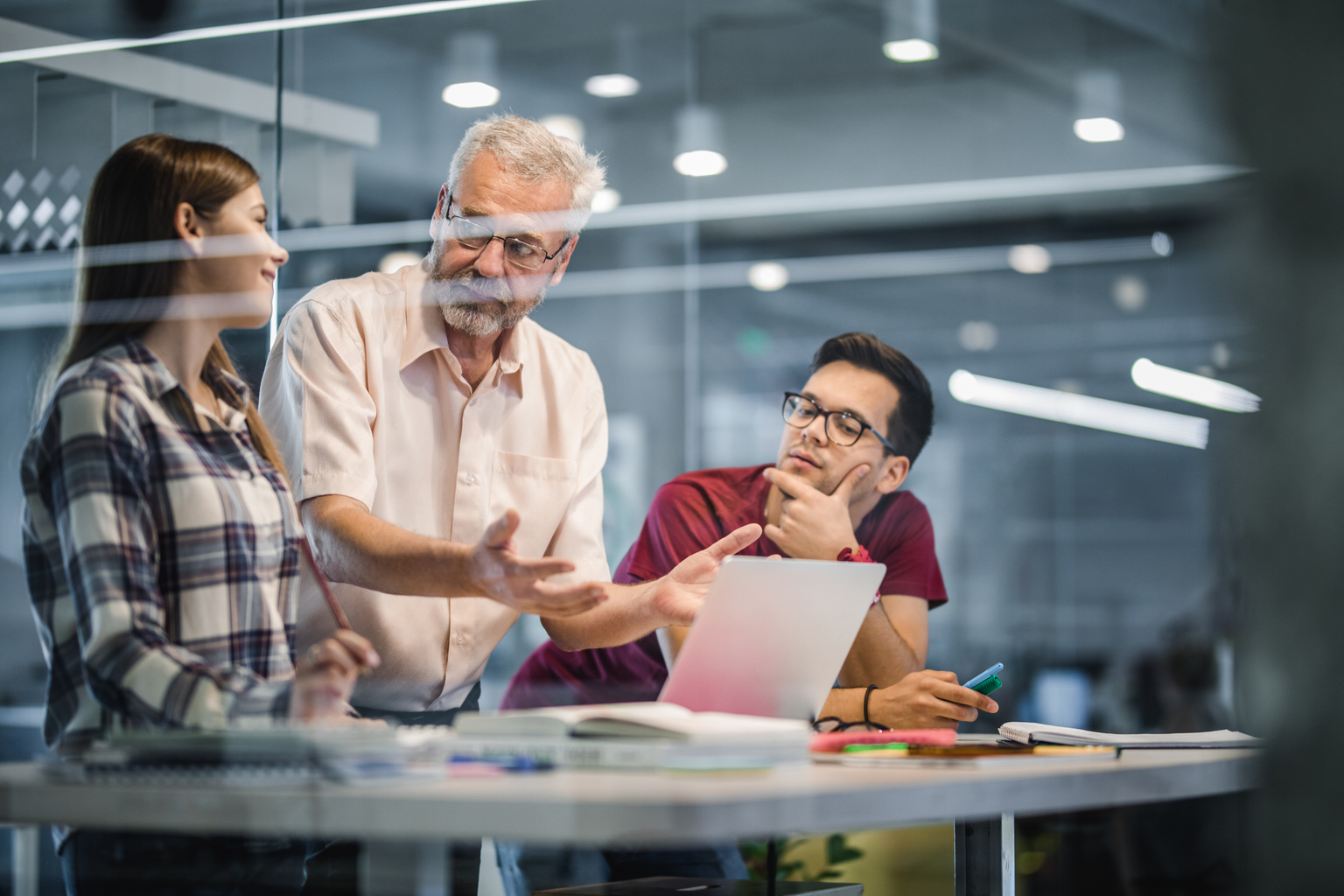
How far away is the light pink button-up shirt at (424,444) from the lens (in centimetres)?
183

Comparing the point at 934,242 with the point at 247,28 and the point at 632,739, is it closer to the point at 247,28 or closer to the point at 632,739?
the point at 247,28

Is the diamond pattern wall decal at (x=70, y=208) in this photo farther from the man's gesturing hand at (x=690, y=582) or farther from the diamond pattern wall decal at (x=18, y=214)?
the man's gesturing hand at (x=690, y=582)

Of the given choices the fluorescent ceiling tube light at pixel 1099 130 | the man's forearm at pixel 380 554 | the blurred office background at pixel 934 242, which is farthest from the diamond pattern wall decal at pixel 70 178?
the fluorescent ceiling tube light at pixel 1099 130

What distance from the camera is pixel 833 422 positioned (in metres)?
2.28

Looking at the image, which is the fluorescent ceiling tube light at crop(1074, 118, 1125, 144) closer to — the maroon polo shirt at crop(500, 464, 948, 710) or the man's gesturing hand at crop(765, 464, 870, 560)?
the maroon polo shirt at crop(500, 464, 948, 710)

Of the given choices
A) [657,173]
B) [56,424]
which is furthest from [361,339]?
[657,173]

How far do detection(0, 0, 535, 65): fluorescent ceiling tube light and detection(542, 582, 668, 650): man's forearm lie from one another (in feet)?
5.26

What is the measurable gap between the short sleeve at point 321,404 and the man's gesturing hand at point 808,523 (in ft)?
2.21

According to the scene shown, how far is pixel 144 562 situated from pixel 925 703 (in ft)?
3.38

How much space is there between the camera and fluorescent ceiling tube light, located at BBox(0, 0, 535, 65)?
256 cm

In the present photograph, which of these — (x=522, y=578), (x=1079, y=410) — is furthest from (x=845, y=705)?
(x=1079, y=410)

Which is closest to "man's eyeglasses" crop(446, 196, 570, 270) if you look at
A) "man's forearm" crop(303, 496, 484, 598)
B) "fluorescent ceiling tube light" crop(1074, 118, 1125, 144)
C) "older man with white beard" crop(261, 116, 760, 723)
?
"older man with white beard" crop(261, 116, 760, 723)

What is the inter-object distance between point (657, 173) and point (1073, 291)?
1275mm

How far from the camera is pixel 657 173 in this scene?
3455 millimetres
